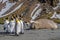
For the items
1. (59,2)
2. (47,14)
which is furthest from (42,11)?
(59,2)

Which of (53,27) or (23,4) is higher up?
(23,4)

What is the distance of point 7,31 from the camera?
15969mm

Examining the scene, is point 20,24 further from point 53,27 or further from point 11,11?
point 11,11

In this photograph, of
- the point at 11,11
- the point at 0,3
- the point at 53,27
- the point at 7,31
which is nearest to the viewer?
the point at 7,31

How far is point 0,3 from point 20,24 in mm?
13845

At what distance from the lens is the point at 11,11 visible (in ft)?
87.6

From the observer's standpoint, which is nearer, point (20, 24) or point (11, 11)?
point (20, 24)

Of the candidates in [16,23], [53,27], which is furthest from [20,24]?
[53,27]

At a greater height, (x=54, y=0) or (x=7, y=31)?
(x=54, y=0)

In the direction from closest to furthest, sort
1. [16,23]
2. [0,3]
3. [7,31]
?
[16,23], [7,31], [0,3]

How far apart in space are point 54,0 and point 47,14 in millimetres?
2072

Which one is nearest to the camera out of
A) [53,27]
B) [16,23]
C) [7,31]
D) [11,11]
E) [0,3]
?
[16,23]

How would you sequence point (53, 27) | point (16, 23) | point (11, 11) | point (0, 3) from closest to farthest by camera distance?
1. point (16, 23)
2. point (53, 27)
3. point (11, 11)
4. point (0, 3)

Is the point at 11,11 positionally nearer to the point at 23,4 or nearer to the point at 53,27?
the point at 23,4
